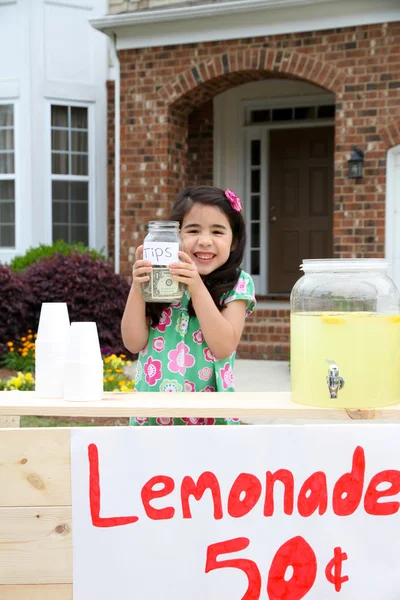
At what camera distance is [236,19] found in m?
8.28

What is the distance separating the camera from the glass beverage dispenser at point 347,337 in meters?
1.75

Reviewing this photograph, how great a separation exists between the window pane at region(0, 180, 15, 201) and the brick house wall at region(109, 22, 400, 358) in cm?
221

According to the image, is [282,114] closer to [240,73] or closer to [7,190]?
[240,73]

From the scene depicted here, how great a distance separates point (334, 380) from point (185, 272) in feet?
1.56

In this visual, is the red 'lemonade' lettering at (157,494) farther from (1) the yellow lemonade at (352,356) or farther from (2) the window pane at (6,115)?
(2) the window pane at (6,115)

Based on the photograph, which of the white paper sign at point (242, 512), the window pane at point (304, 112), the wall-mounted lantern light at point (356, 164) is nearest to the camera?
the white paper sign at point (242, 512)

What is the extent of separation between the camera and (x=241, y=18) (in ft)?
27.1

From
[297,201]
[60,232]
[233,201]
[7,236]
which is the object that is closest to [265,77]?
[297,201]

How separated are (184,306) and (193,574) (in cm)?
86

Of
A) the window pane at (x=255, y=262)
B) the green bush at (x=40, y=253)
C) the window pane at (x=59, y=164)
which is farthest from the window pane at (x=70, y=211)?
the window pane at (x=255, y=262)

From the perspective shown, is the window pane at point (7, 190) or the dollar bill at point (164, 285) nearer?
the dollar bill at point (164, 285)

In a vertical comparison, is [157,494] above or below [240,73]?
below

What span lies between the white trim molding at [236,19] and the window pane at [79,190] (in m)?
2.26

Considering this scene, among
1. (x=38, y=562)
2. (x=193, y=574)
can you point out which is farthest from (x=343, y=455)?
(x=38, y=562)
